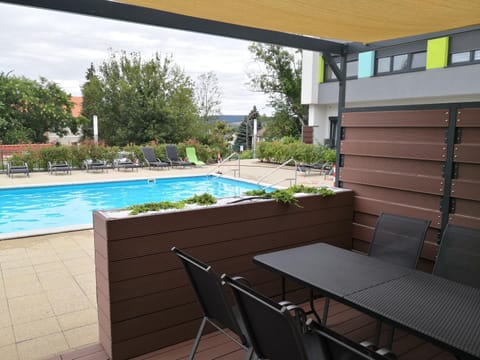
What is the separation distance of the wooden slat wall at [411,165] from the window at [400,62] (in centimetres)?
1503

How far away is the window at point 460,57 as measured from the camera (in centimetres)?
1516

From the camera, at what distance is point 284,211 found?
362 cm

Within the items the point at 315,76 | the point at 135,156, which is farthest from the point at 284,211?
the point at 315,76

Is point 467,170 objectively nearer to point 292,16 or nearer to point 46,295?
point 292,16

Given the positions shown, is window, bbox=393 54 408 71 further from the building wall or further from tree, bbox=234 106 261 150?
tree, bbox=234 106 261 150

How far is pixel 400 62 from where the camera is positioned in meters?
17.5

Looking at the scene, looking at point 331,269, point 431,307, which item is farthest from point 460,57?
point 431,307

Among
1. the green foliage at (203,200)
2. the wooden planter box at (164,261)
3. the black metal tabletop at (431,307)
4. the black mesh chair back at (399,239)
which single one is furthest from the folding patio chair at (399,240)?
the green foliage at (203,200)

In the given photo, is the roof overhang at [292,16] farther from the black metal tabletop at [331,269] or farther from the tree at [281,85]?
the tree at [281,85]

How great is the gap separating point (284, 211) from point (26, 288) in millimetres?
2847

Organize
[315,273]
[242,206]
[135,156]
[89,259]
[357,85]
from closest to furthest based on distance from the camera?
1. [315,273]
2. [242,206]
3. [89,259]
4. [135,156]
5. [357,85]

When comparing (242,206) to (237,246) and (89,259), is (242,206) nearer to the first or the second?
(237,246)

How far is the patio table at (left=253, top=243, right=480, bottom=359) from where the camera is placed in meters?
1.79

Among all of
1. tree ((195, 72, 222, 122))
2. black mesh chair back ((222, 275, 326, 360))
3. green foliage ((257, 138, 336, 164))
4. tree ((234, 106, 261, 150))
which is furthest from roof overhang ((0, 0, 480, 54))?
tree ((234, 106, 261, 150))
